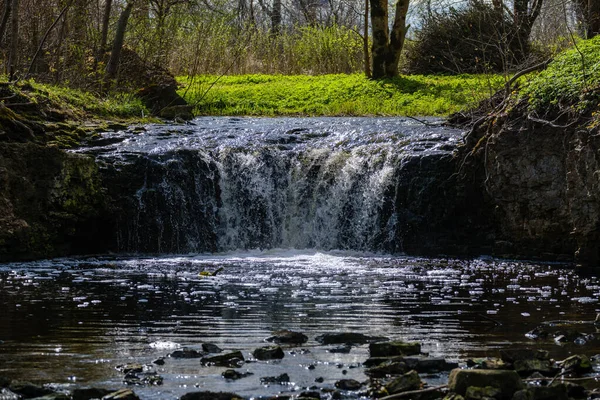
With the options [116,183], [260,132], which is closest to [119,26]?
[260,132]

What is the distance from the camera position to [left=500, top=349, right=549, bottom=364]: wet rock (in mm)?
5750

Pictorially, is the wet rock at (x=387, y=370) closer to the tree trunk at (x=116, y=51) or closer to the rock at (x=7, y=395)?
the rock at (x=7, y=395)

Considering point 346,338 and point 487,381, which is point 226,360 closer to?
point 346,338

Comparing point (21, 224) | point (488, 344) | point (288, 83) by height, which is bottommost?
point (488, 344)

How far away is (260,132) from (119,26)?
5.26m

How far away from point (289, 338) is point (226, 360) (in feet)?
2.60

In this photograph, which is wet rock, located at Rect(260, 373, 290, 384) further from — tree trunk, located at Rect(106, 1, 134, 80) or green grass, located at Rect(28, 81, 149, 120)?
tree trunk, located at Rect(106, 1, 134, 80)

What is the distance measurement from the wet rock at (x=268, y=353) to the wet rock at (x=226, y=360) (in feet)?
0.40

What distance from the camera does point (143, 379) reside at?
5426mm

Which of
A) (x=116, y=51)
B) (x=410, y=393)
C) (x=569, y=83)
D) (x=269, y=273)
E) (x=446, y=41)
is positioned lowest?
(x=410, y=393)

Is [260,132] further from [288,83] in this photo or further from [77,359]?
[77,359]

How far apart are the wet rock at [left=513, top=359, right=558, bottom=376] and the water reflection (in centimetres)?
57

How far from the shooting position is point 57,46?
60.6 ft

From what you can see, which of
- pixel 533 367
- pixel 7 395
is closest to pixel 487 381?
pixel 533 367
